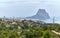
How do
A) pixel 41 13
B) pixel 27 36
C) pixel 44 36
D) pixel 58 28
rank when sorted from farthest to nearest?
pixel 41 13 < pixel 58 28 < pixel 27 36 < pixel 44 36

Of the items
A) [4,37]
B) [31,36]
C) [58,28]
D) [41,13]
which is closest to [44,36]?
[31,36]

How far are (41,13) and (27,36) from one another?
125 metres

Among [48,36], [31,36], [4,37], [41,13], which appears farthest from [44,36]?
[41,13]

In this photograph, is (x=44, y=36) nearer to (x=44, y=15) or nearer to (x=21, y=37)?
(x=21, y=37)

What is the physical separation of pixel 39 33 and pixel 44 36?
83.1 inches

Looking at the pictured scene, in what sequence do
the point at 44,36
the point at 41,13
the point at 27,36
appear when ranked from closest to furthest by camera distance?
1. the point at 44,36
2. the point at 27,36
3. the point at 41,13

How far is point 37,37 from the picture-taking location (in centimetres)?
2294

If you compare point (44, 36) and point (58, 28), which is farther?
point (58, 28)

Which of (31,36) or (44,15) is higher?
(31,36)

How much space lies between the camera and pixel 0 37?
22219mm

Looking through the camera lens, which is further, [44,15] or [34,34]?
→ [44,15]

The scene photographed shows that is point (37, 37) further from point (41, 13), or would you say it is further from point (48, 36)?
point (41, 13)

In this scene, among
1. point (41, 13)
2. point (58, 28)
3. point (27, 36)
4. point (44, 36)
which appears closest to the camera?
point (44, 36)

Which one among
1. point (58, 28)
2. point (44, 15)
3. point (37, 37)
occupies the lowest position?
point (44, 15)
